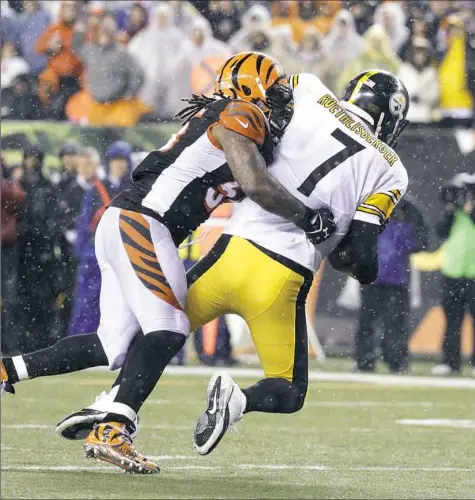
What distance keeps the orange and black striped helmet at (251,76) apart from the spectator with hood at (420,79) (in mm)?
6650

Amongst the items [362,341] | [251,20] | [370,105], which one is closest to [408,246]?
[362,341]

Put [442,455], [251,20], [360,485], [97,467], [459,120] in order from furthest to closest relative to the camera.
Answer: [251,20]
[459,120]
[442,455]
[97,467]
[360,485]

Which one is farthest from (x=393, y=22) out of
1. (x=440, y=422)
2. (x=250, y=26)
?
(x=440, y=422)

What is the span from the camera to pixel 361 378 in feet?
34.1

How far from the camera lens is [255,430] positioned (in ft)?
24.5

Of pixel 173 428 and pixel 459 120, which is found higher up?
pixel 459 120

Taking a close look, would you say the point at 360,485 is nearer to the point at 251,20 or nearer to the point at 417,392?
the point at 417,392

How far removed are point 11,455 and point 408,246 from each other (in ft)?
16.6

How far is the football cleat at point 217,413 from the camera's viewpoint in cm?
529

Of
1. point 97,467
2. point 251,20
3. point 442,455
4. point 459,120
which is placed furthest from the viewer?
point 251,20

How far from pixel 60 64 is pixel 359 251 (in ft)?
26.4

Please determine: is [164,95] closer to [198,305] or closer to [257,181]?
[198,305]

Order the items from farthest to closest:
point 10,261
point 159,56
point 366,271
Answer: point 159,56
point 10,261
point 366,271

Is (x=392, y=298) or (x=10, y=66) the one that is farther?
(x=10, y=66)
